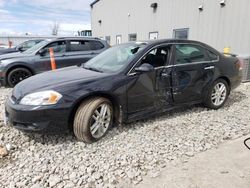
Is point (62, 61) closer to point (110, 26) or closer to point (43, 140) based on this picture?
point (43, 140)

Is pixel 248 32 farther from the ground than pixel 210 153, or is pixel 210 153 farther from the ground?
pixel 248 32

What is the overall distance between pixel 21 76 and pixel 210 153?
563cm

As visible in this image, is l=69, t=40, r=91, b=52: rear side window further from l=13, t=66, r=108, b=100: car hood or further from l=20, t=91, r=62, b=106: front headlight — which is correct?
l=20, t=91, r=62, b=106: front headlight

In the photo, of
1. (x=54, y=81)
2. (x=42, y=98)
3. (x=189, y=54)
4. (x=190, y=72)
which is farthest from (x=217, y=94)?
(x=42, y=98)

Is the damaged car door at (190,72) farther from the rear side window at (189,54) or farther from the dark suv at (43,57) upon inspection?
the dark suv at (43,57)

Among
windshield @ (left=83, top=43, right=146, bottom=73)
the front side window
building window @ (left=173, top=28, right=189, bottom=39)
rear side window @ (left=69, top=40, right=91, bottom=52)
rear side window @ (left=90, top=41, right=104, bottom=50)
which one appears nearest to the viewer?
windshield @ (left=83, top=43, right=146, bottom=73)

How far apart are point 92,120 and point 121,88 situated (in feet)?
2.08

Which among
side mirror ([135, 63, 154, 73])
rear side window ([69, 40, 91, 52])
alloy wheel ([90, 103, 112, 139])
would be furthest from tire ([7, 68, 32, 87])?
side mirror ([135, 63, 154, 73])

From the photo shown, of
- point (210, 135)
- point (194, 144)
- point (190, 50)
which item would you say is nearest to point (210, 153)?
point (194, 144)

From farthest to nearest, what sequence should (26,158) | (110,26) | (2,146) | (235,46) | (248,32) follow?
(110,26) < (235,46) < (248,32) < (2,146) < (26,158)

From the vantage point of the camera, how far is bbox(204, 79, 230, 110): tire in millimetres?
4602

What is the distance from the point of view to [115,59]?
3959 millimetres

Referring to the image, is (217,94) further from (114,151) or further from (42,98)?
(42,98)

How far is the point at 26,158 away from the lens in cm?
296
